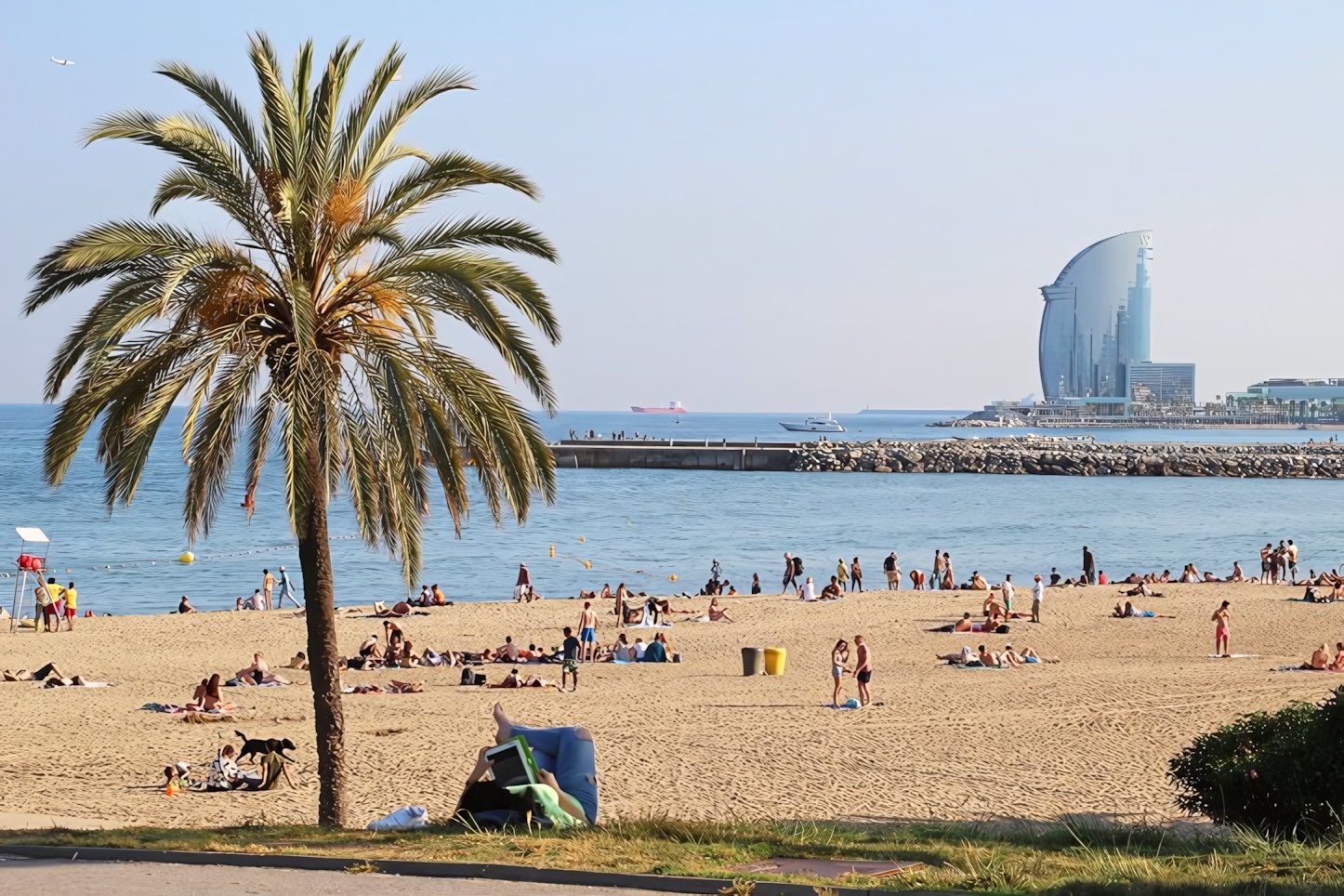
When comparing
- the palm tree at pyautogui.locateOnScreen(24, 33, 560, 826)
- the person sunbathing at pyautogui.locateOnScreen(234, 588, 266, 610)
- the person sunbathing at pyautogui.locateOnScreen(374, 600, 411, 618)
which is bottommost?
the person sunbathing at pyautogui.locateOnScreen(234, 588, 266, 610)

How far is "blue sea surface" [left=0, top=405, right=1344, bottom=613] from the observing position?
45.5 m

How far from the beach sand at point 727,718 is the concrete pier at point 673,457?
7308 centimetres

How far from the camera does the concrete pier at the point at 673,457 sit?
340ft

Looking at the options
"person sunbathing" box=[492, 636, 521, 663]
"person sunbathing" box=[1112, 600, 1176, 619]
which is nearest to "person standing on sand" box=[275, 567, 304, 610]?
"person sunbathing" box=[492, 636, 521, 663]

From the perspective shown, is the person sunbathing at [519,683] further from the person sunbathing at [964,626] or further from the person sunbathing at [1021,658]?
the person sunbathing at [964,626]

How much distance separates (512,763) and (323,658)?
174 centimetres

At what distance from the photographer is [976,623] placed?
93.5 ft

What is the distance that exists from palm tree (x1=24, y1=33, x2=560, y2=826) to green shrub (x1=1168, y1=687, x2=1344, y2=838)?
5.69 meters

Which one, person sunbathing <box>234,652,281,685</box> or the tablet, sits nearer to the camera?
the tablet

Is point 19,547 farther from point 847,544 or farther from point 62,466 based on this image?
point 62,466

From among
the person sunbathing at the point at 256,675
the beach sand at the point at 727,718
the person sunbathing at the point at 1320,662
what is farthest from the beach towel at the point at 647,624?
the person sunbathing at the point at 1320,662

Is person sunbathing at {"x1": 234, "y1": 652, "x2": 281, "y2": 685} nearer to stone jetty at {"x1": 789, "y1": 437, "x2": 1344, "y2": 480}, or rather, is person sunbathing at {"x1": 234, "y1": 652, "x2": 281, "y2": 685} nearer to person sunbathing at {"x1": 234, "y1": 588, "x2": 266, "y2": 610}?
person sunbathing at {"x1": 234, "y1": 588, "x2": 266, "y2": 610}

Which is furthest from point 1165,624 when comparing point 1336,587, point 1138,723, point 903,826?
point 903,826

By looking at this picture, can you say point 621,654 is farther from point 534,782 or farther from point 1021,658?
point 534,782
